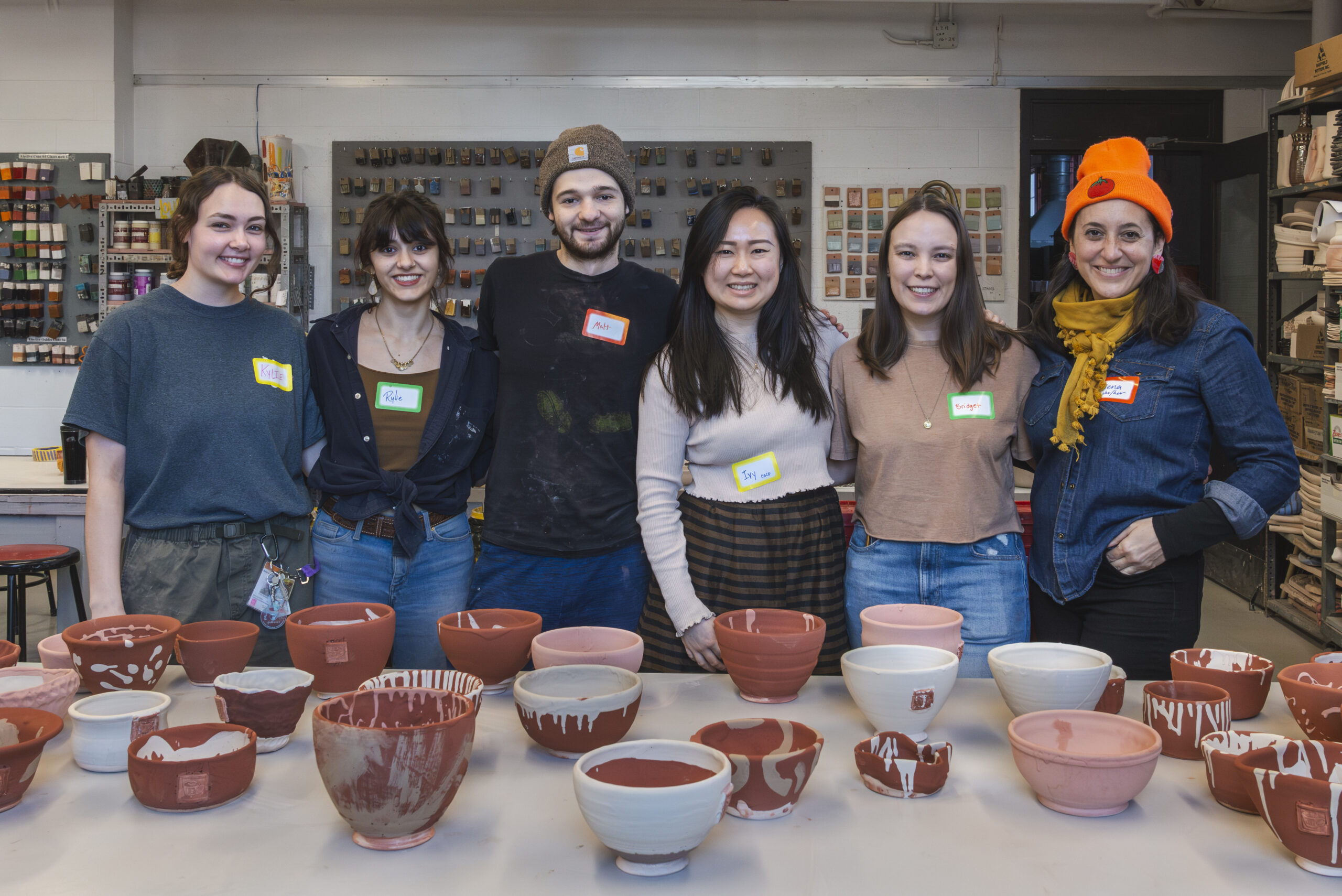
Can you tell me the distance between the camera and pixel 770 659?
1.38 metres

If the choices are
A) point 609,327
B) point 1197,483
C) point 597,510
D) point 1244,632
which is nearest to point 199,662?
point 597,510

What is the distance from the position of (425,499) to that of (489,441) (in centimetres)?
25

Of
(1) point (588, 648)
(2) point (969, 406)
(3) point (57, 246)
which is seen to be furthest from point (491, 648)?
(3) point (57, 246)

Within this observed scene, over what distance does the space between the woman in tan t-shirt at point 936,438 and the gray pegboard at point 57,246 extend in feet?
17.9

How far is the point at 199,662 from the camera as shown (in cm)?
145

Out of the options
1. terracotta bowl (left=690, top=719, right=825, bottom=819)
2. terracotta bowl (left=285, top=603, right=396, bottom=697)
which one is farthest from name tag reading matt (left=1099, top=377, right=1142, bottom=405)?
terracotta bowl (left=285, top=603, right=396, bottom=697)

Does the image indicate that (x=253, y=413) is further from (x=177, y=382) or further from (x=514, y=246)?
(x=514, y=246)

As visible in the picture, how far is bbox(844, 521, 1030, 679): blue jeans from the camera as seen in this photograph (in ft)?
6.28

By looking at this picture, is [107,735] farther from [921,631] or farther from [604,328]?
[604,328]

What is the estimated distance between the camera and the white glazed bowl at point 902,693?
1.21 metres

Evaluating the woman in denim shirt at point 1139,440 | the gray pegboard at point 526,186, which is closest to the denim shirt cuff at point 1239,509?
the woman in denim shirt at point 1139,440

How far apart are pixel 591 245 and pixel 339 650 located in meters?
1.16

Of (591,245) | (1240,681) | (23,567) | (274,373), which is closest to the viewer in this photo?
(1240,681)

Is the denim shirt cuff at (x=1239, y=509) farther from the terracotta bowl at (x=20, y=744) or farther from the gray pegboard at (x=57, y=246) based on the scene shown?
the gray pegboard at (x=57, y=246)
